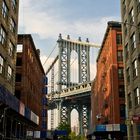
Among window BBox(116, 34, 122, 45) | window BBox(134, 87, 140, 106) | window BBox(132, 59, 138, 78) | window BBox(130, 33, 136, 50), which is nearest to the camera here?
window BBox(134, 87, 140, 106)

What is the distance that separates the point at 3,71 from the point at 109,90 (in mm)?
38637

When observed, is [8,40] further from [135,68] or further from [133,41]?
[135,68]

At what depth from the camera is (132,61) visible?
4828 cm

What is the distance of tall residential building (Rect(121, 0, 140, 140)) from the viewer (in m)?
45.0

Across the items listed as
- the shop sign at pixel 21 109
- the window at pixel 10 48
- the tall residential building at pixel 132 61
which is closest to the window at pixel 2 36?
the window at pixel 10 48

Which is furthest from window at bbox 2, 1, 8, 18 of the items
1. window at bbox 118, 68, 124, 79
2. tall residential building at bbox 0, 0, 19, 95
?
window at bbox 118, 68, 124, 79

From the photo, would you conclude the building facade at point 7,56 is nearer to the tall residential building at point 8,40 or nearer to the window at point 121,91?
the tall residential building at point 8,40

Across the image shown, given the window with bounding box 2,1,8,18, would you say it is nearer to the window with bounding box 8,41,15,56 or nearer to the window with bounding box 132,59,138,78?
the window with bounding box 8,41,15,56

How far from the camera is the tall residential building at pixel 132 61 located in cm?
4500

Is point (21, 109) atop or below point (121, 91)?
below

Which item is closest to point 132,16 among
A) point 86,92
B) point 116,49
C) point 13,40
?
point 13,40

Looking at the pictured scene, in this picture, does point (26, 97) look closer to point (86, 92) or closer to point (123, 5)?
point (123, 5)

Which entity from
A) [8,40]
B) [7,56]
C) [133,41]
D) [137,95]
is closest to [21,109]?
[7,56]

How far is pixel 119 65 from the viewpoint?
76750 millimetres
